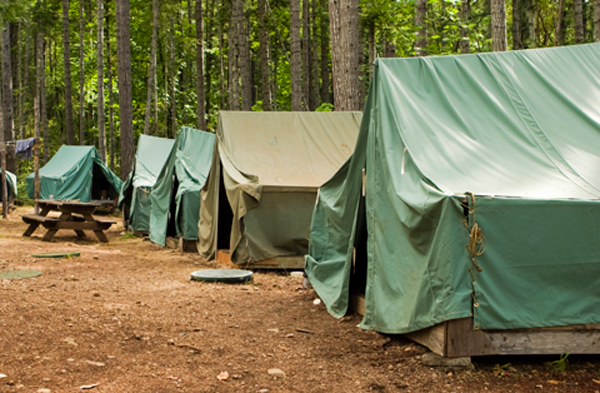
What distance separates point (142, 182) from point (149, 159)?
1627 mm

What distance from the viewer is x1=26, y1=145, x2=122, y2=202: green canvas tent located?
1916 cm

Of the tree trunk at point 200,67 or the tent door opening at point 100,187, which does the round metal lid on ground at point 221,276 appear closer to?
the tree trunk at point 200,67

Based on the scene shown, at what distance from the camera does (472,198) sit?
3.56 metres

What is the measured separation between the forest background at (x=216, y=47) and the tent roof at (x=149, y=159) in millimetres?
A: 1559

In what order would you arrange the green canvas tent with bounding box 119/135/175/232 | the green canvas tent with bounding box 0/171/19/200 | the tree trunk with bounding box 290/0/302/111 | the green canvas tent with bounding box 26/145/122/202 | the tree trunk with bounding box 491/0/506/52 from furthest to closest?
the green canvas tent with bounding box 26/145/122/202
the green canvas tent with bounding box 0/171/19/200
the tree trunk with bounding box 290/0/302/111
the green canvas tent with bounding box 119/135/175/232
the tree trunk with bounding box 491/0/506/52

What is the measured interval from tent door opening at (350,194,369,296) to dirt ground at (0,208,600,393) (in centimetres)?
45

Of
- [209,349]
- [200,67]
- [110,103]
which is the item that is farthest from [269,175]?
[110,103]

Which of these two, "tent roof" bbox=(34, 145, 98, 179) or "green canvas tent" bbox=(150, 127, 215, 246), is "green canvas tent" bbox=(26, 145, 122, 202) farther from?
"green canvas tent" bbox=(150, 127, 215, 246)

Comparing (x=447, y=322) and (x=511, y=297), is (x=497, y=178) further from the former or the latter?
(x=447, y=322)

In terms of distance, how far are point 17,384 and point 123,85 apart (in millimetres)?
13837

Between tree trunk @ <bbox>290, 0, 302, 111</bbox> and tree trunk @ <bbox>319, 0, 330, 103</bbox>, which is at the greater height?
tree trunk @ <bbox>319, 0, 330, 103</bbox>

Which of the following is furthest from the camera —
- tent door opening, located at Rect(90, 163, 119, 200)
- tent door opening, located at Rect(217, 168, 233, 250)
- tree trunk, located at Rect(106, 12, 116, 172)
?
tree trunk, located at Rect(106, 12, 116, 172)

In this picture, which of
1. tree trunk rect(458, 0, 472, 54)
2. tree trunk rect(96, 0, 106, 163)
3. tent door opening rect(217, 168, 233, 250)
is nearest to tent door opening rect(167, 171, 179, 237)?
tent door opening rect(217, 168, 233, 250)

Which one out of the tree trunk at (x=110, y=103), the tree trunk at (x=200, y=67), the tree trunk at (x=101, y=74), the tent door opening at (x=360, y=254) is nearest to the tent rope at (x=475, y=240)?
the tent door opening at (x=360, y=254)
